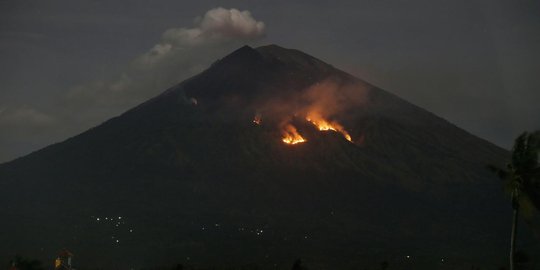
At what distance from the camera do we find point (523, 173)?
146 ft

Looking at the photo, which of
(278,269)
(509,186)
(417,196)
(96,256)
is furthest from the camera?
(417,196)

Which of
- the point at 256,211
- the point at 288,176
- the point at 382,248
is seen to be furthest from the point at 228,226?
the point at 288,176

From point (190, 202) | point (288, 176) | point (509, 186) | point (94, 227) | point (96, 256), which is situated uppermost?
point (288, 176)

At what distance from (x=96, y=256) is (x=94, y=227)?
27003 mm

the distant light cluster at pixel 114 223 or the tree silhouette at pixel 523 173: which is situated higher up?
the distant light cluster at pixel 114 223

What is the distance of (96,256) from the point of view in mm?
132500

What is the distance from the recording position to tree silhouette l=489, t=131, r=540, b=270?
44.1 meters

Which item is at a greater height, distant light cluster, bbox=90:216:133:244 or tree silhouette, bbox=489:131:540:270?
distant light cluster, bbox=90:216:133:244

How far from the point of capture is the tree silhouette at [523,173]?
4412 cm

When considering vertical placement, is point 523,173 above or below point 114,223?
below

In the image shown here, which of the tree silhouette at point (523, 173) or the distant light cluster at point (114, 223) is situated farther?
the distant light cluster at point (114, 223)

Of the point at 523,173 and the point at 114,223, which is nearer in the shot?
the point at 523,173

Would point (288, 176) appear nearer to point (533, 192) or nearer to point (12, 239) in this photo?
point (12, 239)

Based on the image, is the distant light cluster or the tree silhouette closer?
the tree silhouette
